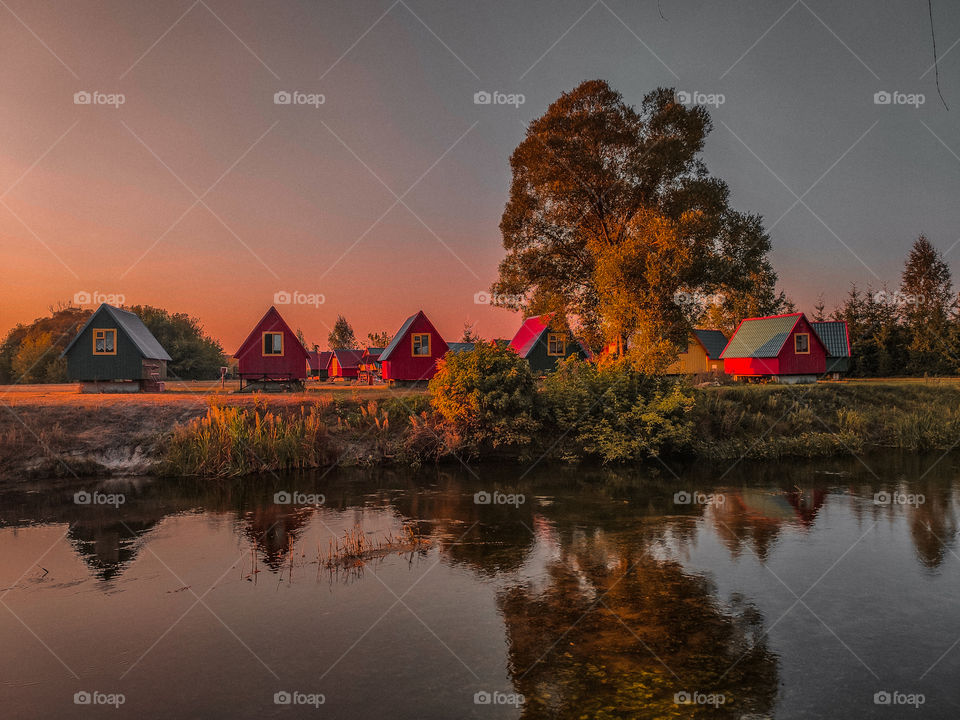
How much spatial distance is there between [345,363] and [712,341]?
42.9 metres

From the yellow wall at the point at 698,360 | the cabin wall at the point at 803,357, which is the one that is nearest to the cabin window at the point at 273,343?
the cabin wall at the point at 803,357

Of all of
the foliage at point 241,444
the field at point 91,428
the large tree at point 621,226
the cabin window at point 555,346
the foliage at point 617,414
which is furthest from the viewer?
the cabin window at point 555,346

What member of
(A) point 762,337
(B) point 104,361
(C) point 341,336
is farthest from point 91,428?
(C) point 341,336

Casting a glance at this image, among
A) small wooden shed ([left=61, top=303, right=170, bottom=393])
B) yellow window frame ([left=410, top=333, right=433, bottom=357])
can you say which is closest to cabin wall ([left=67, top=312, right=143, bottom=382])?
small wooden shed ([left=61, top=303, right=170, bottom=393])

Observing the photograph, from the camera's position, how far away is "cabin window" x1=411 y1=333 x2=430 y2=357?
37156 mm

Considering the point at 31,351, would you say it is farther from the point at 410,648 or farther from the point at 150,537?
the point at 410,648

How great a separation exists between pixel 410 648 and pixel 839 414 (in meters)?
29.1

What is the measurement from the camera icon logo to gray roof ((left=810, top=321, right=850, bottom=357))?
52121 mm

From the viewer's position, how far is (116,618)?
9.66 m

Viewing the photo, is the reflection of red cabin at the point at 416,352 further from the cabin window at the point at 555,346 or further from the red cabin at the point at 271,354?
the cabin window at the point at 555,346

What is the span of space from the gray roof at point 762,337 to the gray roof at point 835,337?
752cm

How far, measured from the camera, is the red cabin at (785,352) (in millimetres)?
43125

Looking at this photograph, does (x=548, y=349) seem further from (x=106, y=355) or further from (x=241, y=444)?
(x=106, y=355)

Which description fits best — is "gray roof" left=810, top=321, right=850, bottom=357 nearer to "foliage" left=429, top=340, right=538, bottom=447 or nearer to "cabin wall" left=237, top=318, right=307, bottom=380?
"foliage" left=429, top=340, right=538, bottom=447
